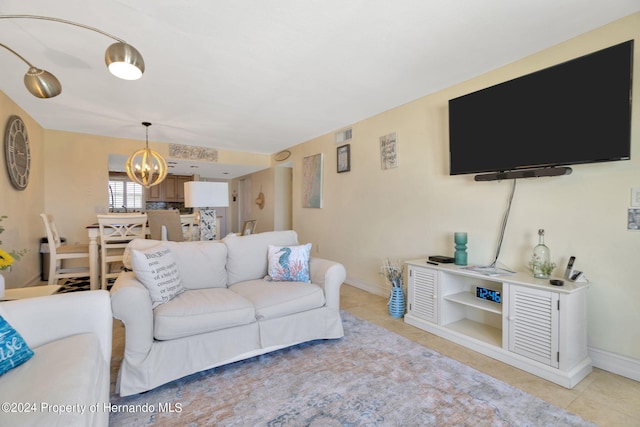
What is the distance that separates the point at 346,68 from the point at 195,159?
411cm

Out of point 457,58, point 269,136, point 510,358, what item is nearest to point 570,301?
point 510,358

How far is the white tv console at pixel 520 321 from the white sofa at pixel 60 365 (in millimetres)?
2402

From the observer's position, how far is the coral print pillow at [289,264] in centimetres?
261

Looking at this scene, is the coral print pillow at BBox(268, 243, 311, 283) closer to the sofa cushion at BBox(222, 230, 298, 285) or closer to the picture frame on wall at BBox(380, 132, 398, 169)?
the sofa cushion at BBox(222, 230, 298, 285)

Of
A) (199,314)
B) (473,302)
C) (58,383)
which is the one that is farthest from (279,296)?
(473,302)

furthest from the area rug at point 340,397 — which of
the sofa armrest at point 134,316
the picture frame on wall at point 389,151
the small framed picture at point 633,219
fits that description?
the picture frame on wall at point 389,151

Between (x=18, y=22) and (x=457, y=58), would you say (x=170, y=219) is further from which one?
(x=457, y=58)

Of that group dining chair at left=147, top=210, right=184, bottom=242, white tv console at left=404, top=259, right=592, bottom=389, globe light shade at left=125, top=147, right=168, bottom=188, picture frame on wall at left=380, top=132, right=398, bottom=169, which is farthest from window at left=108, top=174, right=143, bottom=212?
white tv console at left=404, top=259, right=592, bottom=389

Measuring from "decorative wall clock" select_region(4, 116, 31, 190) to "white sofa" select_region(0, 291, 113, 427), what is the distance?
2860 mm

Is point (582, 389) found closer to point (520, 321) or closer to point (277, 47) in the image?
point (520, 321)

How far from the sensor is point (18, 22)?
6.49ft

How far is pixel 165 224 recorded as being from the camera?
3.40 meters

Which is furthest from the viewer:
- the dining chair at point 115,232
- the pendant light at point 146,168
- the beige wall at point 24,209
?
the pendant light at point 146,168

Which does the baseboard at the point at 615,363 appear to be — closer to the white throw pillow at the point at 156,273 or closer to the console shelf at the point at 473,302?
the console shelf at the point at 473,302
